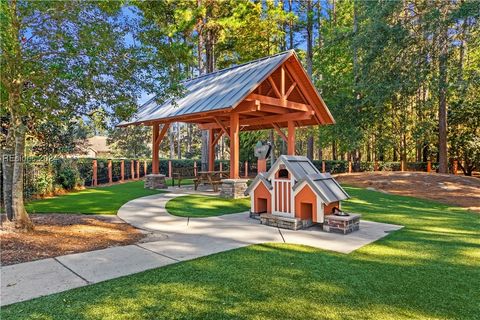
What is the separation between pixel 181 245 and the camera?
17.8 feet

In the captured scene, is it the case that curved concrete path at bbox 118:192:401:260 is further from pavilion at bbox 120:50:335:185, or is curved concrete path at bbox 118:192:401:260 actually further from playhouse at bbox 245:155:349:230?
pavilion at bbox 120:50:335:185

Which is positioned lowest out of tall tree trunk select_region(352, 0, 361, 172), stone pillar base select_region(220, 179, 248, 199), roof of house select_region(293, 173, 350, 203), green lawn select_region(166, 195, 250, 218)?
green lawn select_region(166, 195, 250, 218)

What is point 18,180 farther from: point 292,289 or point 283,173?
point 283,173

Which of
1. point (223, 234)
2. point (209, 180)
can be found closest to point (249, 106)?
point (209, 180)

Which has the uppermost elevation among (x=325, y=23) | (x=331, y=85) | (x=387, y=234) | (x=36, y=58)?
(x=325, y=23)

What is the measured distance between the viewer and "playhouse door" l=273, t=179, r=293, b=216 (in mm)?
7039

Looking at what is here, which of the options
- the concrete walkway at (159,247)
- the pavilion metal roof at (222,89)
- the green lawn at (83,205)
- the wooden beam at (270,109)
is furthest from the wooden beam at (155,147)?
the concrete walkway at (159,247)

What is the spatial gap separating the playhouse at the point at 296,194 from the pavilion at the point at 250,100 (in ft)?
9.67

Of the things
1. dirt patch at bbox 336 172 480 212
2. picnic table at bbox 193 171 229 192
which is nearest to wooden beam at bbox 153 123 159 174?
picnic table at bbox 193 171 229 192

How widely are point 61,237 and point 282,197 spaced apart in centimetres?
451

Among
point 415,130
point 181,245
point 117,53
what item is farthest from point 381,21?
point 181,245

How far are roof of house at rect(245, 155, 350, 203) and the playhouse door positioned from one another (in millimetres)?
185

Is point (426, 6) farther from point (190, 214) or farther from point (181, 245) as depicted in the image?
point (181, 245)

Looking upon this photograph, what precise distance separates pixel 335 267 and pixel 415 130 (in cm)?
2360
